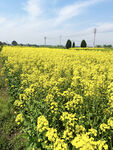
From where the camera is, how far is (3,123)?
12.4 feet

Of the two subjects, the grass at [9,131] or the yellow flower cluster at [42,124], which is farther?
the grass at [9,131]

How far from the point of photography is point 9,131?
141 inches

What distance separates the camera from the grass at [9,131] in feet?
10.3

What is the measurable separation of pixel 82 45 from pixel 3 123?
38948 millimetres

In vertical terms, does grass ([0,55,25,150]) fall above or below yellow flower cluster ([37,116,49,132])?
below

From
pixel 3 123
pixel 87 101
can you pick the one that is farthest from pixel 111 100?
pixel 3 123

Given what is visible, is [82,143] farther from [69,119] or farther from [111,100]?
[111,100]

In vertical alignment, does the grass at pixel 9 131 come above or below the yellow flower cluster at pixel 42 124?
below

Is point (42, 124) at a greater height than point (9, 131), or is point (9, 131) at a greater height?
point (42, 124)

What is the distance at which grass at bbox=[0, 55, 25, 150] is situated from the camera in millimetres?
3126

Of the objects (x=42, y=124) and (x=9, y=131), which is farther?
(x=9, y=131)

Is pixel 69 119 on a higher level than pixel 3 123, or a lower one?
higher

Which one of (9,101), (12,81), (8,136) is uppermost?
(12,81)

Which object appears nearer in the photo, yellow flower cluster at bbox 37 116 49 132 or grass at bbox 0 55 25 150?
yellow flower cluster at bbox 37 116 49 132
